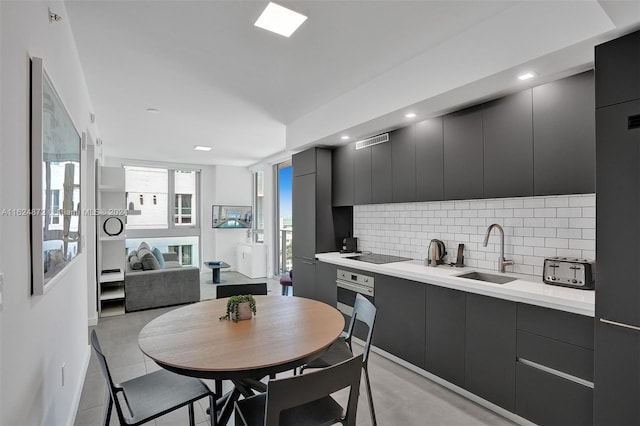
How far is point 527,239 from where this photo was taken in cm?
268

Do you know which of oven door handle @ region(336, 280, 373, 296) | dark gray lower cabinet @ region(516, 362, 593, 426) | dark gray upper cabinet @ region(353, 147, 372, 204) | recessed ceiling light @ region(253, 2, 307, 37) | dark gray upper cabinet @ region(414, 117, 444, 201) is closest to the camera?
dark gray lower cabinet @ region(516, 362, 593, 426)

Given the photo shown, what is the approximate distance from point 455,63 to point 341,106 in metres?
1.40

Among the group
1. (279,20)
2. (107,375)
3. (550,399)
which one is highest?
(279,20)

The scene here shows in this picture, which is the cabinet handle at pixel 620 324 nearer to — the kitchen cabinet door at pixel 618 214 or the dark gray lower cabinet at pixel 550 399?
the kitchen cabinet door at pixel 618 214

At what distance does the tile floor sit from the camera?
227 cm

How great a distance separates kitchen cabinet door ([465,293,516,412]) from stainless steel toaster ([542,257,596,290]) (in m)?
0.39

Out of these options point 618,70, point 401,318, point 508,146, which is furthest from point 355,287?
point 618,70

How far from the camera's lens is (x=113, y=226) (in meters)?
5.03

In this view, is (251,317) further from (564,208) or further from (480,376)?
(564,208)

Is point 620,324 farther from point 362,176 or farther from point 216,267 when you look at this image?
point 216,267

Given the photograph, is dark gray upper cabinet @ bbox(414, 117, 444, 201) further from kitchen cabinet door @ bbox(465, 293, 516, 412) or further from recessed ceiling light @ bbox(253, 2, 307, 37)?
recessed ceiling light @ bbox(253, 2, 307, 37)

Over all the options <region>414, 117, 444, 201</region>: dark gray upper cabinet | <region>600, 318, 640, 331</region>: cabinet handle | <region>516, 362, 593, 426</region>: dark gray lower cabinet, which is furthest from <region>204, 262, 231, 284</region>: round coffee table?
<region>600, 318, 640, 331</region>: cabinet handle

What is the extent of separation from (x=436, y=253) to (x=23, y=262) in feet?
9.91

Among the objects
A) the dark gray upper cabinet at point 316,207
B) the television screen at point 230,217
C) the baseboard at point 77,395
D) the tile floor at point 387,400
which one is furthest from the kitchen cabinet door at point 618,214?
the television screen at point 230,217
